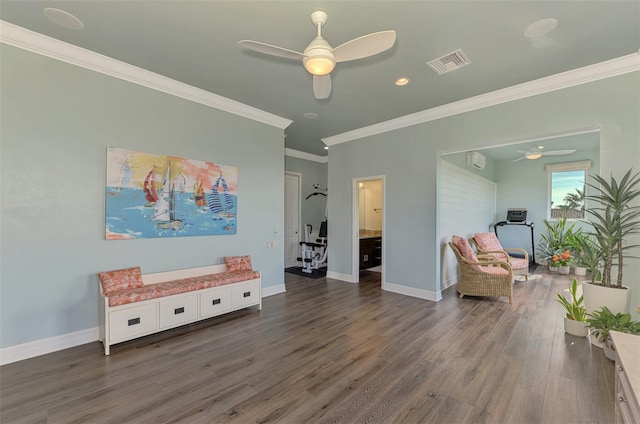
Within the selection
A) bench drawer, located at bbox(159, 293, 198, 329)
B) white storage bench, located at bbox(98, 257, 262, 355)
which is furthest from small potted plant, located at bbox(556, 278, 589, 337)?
bench drawer, located at bbox(159, 293, 198, 329)

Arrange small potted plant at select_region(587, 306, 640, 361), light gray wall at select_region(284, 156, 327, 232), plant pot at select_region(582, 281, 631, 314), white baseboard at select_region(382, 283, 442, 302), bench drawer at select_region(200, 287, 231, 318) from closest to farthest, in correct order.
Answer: small potted plant at select_region(587, 306, 640, 361)
plant pot at select_region(582, 281, 631, 314)
bench drawer at select_region(200, 287, 231, 318)
white baseboard at select_region(382, 283, 442, 302)
light gray wall at select_region(284, 156, 327, 232)

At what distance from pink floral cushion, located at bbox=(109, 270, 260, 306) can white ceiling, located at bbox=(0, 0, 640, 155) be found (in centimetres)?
251

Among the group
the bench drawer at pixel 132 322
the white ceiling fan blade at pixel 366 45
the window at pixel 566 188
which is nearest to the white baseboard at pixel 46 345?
the bench drawer at pixel 132 322

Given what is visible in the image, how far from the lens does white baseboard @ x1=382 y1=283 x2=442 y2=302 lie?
4.45m

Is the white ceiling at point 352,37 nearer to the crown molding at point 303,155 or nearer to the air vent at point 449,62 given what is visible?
the air vent at point 449,62

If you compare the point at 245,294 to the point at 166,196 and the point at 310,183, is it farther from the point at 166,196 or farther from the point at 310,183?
the point at 310,183

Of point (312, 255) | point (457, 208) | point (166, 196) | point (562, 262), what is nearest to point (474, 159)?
point (457, 208)

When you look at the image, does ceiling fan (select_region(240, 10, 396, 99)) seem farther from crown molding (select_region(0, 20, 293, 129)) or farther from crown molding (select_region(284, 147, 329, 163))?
crown molding (select_region(284, 147, 329, 163))

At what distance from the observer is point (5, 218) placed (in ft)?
8.27

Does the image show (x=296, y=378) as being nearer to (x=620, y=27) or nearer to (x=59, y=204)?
(x=59, y=204)

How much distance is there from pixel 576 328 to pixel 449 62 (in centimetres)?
329

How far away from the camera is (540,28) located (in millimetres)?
2451

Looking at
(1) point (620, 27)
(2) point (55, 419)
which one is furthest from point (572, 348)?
(2) point (55, 419)

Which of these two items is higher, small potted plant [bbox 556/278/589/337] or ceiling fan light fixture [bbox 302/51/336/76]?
ceiling fan light fixture [bbox 302/51/336/76]
